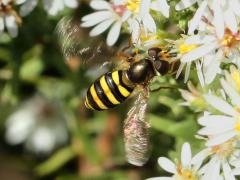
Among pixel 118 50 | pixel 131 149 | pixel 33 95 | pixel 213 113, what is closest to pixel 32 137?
pixel 33 95

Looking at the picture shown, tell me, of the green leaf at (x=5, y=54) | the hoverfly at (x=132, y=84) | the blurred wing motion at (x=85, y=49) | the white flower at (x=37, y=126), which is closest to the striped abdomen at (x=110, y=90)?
the hoverfly at (x=132, y=84)

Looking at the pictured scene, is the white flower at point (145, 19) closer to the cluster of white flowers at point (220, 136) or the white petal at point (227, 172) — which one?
the cluster of white flowers at point (220, 136)

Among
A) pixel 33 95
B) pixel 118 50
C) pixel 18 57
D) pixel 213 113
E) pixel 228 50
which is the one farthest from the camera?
pixel 33 95

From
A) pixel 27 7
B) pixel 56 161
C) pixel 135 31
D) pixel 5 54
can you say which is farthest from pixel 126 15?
pixel 56 161

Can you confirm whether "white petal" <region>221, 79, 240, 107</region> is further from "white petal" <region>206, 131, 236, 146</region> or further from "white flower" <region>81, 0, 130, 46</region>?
"white flower" <region>81, 0, 130, 46</region>

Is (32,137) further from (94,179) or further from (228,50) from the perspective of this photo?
(228,50)

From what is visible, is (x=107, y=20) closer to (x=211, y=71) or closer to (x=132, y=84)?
(x=132, y=84)
